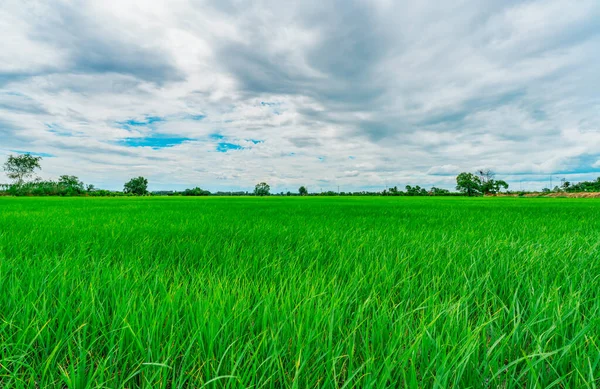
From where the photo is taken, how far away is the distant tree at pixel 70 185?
55469mm

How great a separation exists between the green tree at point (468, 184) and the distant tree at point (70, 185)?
353 feet

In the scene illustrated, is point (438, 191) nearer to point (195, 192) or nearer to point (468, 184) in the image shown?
point (468, 184)

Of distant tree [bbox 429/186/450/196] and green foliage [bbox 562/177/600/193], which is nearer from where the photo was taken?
green foliage [bbox 562/177/600/193]

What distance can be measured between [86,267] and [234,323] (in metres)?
1.73

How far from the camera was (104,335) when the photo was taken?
3.49ft

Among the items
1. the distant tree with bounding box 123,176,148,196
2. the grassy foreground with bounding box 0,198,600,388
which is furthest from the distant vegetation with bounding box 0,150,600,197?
the grassy foreground with bounding box 0,198,600,388

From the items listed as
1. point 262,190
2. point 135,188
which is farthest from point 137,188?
point 262,190

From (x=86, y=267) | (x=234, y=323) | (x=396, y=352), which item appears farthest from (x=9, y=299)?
(x=396, y=352)

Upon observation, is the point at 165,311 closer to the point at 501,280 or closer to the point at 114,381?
the point at 114,381

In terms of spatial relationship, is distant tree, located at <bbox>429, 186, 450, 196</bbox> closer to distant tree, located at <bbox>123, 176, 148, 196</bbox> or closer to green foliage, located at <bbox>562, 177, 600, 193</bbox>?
green foliage, located at <bbox>562, 177, 600, 193</bbox>

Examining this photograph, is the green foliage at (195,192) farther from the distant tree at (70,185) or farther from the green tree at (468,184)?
the green tree at (468,184)

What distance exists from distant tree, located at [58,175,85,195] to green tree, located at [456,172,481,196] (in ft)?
353

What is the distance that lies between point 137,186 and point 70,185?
2533cm

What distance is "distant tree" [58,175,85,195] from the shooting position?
55.5 meters
